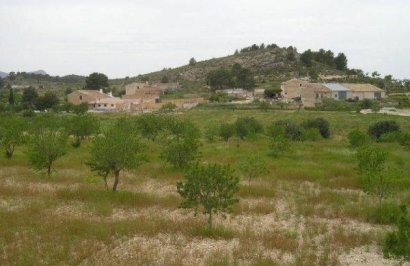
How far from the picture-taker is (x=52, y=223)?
18.6 meters

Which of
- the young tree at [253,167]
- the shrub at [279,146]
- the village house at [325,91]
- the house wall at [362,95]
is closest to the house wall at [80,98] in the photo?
the village house at [325,91]

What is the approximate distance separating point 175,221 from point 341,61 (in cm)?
12932

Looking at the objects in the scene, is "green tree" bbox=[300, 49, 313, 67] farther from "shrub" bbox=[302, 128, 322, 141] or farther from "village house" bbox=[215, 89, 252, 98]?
"shrub" bbox=[302, 128, 322, 141]

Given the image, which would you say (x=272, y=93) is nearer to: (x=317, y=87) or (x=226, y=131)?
(x=317, y=87)

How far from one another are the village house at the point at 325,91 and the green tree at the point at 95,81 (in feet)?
167

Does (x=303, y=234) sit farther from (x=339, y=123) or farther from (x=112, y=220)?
(x=339, y=123)

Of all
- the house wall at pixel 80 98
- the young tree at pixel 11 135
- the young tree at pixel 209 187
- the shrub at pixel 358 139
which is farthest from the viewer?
the house wall at pixel 80 98

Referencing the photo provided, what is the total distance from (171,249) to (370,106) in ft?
247

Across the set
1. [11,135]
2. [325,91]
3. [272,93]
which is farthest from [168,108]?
[11,135]

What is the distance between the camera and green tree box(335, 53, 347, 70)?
5457 inches

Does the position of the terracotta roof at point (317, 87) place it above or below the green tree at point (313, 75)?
below

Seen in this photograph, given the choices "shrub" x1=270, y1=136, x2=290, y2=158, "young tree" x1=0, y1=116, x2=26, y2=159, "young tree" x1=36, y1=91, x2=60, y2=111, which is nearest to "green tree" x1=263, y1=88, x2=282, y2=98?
"young tree" x1=36, y1=91, x2=60, y2=111

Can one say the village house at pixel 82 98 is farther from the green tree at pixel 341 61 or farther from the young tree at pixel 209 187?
the young tree at pixel 209 187

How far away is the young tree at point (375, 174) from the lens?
2158 cm
